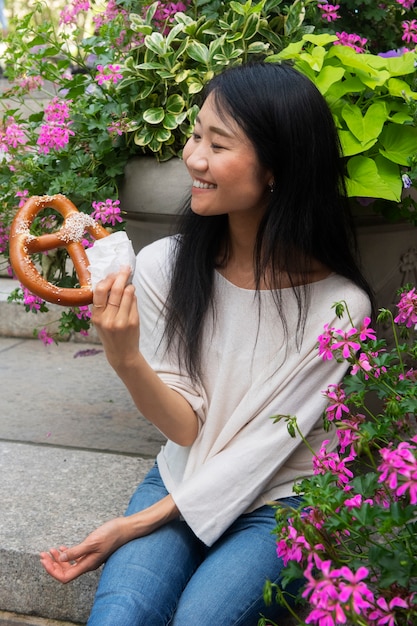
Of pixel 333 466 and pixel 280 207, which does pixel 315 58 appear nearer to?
pixel 280 207

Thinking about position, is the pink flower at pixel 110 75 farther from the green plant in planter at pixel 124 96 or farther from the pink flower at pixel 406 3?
the pink flower at pixel 406 3

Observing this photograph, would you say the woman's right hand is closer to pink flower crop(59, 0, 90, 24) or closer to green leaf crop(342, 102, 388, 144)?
green leaf crop(342, 102, 388, 144)

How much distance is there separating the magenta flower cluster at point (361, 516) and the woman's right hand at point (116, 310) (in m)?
0.36

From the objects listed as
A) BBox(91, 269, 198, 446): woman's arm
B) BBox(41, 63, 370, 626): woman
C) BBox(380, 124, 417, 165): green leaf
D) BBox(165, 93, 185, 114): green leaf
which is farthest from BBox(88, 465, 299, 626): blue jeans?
BBox(165, 93, 185, 114): green leaf

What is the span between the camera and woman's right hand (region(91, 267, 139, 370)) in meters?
1.67

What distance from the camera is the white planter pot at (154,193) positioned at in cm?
242

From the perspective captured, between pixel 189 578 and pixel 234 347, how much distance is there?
48 cm

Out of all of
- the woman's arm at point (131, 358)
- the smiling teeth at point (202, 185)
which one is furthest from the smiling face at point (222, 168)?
the woman's arm at point (131, 358)

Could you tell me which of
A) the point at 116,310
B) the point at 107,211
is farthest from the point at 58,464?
the point at 116,310

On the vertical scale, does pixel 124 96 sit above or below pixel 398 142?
below

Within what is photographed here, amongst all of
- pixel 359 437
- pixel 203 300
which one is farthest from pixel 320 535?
pixel 203 300

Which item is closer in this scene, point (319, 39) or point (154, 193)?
point (319, 39)

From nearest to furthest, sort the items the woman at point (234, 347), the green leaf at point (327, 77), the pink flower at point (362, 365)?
the pink flower at point (362, 365) < the woman at point (234, 347) < the green leaf at point (327, 77)

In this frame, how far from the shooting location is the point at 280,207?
75.9 inches
